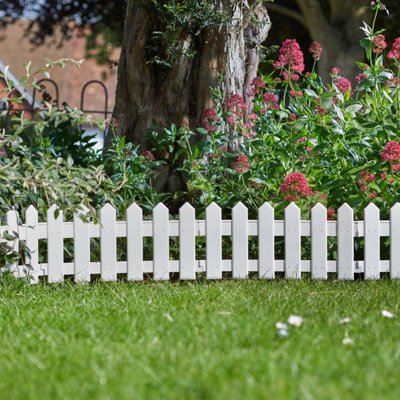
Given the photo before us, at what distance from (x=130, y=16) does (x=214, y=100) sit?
114 centimetres

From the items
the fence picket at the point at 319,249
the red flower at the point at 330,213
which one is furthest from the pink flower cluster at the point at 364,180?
the fence picket at the point at 319,249

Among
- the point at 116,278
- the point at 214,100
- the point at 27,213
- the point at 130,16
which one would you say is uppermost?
the point at 130,16

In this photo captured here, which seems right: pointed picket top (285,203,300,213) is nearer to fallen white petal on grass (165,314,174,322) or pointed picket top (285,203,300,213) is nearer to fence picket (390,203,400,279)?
fence picket (390,203,400,279)

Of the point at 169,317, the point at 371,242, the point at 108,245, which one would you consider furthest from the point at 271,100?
the point at 169,317

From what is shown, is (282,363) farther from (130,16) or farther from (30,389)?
(130,16)

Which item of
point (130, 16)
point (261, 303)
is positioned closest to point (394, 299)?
point (261, 303)

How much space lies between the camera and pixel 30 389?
7.36 feet

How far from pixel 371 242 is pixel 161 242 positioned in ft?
4.73

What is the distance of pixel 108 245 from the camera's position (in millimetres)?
4551

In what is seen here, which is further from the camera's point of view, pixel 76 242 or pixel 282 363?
pixel 76 242

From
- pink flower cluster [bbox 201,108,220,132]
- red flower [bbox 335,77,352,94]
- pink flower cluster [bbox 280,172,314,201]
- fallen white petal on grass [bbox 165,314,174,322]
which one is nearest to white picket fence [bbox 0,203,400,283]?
pink flower cluster [bbox 280,172,314,201]

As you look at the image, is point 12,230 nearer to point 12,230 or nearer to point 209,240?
point 12,230

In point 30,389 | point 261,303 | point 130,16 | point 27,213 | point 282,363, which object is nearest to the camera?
point 30,389

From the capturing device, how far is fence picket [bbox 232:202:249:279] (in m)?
4.53
